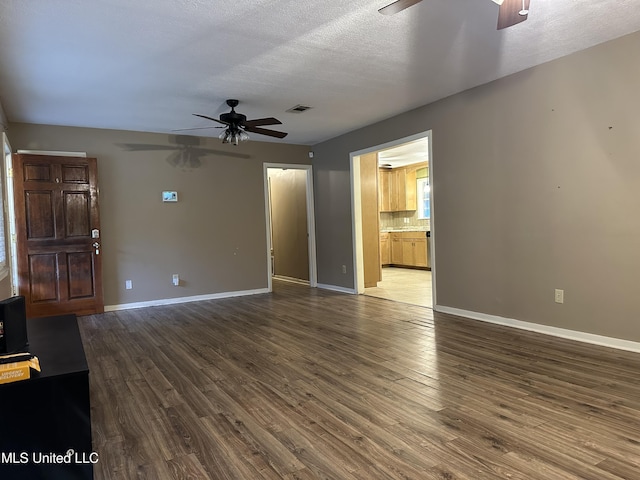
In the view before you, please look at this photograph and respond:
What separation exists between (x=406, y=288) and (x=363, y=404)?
15.0 feet

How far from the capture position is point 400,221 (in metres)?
11.0

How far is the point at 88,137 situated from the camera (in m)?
5.57

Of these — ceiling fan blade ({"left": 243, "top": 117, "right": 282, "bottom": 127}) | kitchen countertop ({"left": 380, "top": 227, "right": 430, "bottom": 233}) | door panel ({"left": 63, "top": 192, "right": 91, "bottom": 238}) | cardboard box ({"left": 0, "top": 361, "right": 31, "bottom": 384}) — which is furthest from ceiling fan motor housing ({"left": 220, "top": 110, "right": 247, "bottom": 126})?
kitchen countertop ({"left": 380, "top": 227, "right": 430, "bottom": 233})

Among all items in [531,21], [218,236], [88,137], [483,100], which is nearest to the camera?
[531,21]

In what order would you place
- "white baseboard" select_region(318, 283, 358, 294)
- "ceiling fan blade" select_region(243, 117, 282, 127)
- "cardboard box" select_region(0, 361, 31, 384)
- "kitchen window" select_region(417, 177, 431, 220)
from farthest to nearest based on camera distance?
"kitchen window" select_region(417, 177, 431, 220) → "white baseboard" select_region(318, 283, 358, 294) → "ceiling fan blade" select_region(243, 117, 282, 127) → "cardboard box" select_region(0, 361, 31, 384)

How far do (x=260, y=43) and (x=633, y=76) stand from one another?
2960mm

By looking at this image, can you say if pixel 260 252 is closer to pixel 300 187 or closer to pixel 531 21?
pixel 300 187

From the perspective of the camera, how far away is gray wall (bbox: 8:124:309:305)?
5.65 m

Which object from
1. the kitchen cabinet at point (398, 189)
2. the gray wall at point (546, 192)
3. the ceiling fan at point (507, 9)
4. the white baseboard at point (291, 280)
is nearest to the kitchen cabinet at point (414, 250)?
the kitchen cabinet at point (398, 189)

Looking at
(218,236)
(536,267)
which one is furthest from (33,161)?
(536,267)

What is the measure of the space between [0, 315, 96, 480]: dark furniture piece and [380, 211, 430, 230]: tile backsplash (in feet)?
31.0

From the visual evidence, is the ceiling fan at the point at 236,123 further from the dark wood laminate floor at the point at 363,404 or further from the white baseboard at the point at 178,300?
the white baseboard at the point at 178,300

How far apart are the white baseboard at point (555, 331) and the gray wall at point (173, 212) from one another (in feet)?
11.4

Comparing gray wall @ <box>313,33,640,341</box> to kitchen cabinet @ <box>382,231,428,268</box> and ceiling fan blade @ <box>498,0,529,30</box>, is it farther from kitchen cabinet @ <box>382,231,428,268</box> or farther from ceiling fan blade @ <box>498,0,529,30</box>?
kitchen cabinet @ <box>382,231,428,268</box>
